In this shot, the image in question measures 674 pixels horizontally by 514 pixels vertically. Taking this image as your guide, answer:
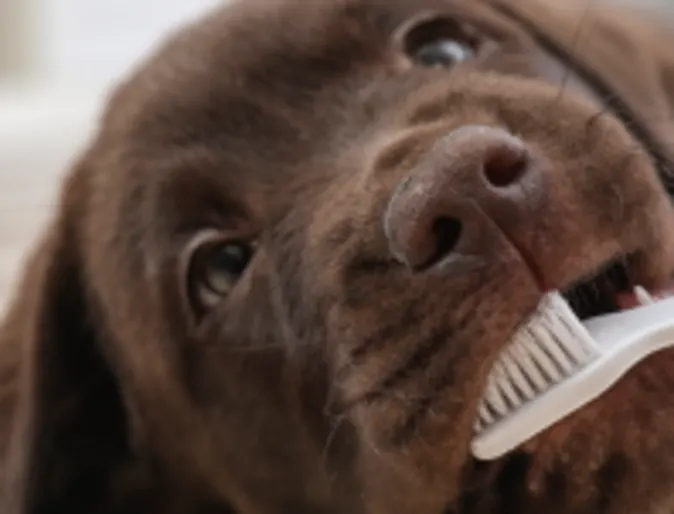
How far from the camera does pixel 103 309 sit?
1.76m

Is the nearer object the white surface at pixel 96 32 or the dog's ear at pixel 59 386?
the dog's ear at pixel 59 386

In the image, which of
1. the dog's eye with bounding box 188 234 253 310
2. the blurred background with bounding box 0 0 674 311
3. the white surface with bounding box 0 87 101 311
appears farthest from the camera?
the blurred background with bounding box 0 0 674 311

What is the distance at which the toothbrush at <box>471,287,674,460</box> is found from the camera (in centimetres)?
114

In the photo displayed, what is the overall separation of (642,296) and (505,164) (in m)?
0.18

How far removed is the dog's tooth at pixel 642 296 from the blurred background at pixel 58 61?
2.17 meters

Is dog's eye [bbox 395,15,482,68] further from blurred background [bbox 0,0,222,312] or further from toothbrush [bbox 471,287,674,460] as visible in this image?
blurred background [bbox 0,0,222,312]

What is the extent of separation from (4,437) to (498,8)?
843mm

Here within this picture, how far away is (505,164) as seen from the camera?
3.88ft

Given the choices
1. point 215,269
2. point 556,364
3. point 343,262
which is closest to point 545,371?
point 556,364

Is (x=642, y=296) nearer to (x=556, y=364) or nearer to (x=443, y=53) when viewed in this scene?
(x=556, y=364)

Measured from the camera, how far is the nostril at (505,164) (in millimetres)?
1170

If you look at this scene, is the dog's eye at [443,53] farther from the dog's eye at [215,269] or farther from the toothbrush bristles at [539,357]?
the toothbrush bristles at [539,357]

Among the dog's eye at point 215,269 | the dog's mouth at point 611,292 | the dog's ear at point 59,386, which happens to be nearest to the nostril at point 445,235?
the dog's mouth at point 611,292

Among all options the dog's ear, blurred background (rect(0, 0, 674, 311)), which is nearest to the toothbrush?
the dog's ear
